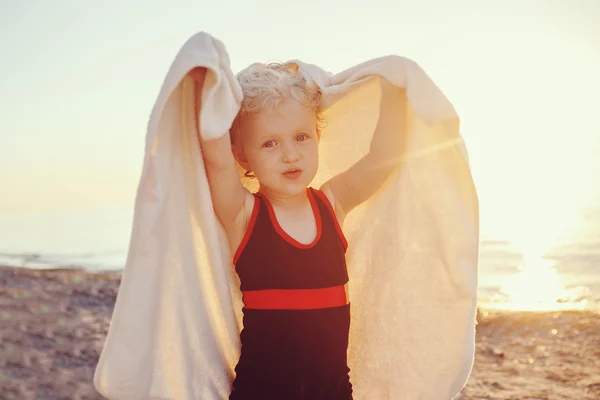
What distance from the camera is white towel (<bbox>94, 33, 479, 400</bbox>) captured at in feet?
6.65

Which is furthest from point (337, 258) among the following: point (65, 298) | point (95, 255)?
point (95, 255)

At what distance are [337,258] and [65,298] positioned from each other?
650cm

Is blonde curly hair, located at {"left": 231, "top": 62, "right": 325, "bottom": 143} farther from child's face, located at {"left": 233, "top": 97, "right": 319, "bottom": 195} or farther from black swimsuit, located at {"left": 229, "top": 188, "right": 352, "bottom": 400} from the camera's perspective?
black swimsuit, located at {"left": 229, "top": 188, "right": 352, "bottom": 400}

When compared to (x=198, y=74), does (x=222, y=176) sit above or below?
below

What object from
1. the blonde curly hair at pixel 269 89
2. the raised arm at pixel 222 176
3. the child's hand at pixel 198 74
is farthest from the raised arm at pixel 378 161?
the child's hand at pixel 198 74

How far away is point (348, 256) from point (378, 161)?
37cm

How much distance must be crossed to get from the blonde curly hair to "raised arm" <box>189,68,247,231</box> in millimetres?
181

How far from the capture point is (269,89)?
7.27ft

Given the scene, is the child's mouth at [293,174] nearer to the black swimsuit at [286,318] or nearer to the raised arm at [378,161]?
the black swimsuit at [286,318]

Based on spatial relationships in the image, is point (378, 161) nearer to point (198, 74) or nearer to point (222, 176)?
point (222, 176)

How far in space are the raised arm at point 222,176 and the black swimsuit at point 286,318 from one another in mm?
75

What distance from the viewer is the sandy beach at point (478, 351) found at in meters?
4.64

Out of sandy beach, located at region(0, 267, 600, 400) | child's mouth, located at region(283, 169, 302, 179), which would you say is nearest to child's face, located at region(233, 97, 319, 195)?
child's mouth, located at region(283, 169, 302, 179)

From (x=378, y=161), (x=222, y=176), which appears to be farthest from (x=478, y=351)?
(x=222, y=176)
